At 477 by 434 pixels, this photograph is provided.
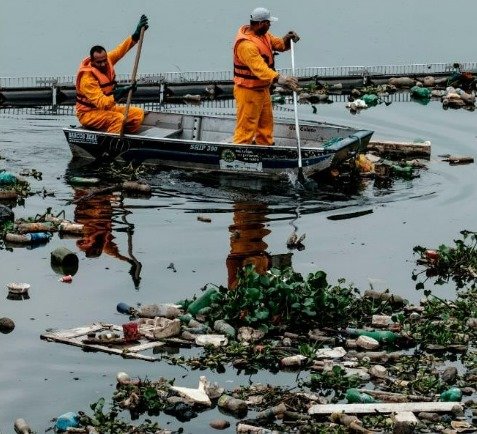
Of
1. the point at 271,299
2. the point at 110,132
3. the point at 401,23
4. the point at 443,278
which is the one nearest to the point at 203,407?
the point at 271,299

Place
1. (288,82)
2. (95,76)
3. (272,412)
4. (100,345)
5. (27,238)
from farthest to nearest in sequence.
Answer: (95,76)
(288,82)
(27,238)
(100,345)
(272,412)

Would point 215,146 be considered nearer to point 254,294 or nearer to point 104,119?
point 104,119

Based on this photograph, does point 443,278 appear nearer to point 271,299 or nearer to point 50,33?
point 271,299

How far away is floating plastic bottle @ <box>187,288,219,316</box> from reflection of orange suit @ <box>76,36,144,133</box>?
7666mm

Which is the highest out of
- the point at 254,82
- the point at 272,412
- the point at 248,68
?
the point at 248,68

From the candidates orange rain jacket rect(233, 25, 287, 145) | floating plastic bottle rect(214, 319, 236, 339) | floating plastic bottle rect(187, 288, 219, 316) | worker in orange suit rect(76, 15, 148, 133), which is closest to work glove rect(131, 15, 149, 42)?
worker in orange suit rect(76, 15, 148, 133)

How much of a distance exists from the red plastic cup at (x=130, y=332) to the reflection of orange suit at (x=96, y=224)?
9.92 ft

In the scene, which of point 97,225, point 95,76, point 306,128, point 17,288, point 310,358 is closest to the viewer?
point 310,358

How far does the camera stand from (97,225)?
16.8m

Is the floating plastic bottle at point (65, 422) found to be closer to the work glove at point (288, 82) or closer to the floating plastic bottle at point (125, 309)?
the floating plastic bottle at point (125, 309)

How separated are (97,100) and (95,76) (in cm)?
Result: 37

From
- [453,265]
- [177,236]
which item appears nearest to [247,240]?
[177,236]

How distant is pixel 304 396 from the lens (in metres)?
10.8

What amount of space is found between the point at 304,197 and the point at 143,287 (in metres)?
5.05
